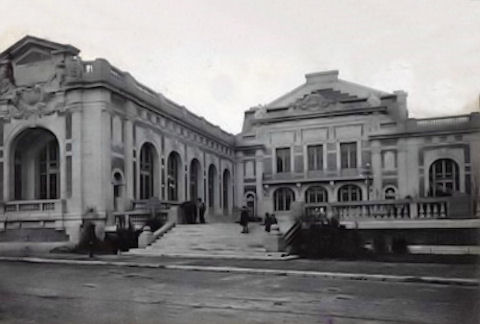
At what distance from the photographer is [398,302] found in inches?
72.0

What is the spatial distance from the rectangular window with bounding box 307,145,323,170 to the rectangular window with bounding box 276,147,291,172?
78 millimetres

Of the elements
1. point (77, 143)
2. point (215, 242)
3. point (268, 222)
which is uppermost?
point (77, 143)

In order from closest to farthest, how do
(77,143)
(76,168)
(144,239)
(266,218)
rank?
(266,218), (76,168), (77,143), (144,239)

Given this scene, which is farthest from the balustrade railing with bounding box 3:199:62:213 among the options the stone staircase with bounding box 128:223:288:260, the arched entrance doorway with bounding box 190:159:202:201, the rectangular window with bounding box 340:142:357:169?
the rectangular window with bounding box 340:142:357:169

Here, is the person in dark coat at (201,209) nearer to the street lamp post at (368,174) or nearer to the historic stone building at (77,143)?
the historic stone building at (77,143)

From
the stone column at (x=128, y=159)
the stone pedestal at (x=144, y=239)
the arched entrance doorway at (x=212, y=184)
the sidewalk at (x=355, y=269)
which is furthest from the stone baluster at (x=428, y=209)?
the stone pedestal at (x=144, y=239)

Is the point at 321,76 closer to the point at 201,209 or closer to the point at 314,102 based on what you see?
the point at 314,102

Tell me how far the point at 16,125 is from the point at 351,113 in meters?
1.83

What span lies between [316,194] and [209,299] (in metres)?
0.73

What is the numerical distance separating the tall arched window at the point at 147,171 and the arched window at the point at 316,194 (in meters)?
0.96

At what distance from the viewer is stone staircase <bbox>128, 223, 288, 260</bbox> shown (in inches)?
91.2

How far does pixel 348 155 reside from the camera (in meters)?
1.69

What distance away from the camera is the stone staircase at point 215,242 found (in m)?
2.32

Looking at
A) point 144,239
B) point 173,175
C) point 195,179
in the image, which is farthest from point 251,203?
point 144,239
